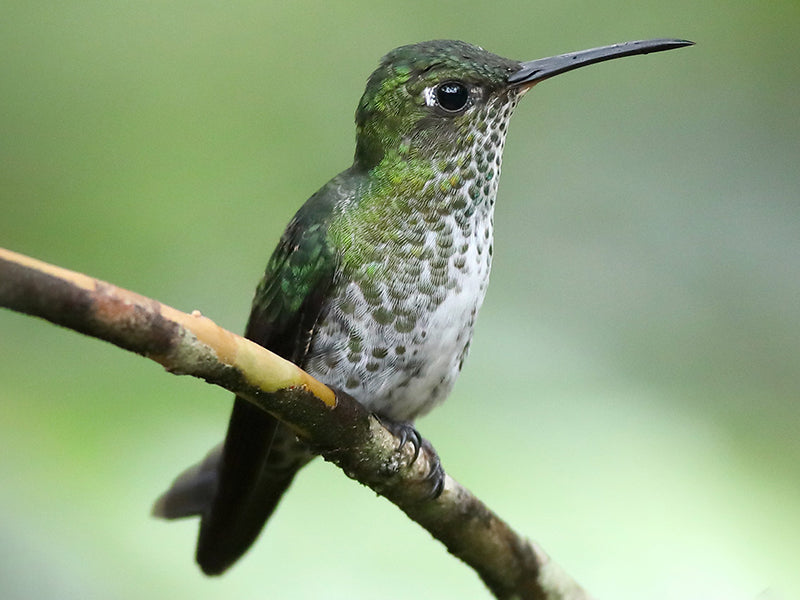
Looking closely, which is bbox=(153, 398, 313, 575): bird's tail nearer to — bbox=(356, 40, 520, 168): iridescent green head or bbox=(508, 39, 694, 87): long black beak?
bbox=(356, 40, 520, 168): iridescent green head

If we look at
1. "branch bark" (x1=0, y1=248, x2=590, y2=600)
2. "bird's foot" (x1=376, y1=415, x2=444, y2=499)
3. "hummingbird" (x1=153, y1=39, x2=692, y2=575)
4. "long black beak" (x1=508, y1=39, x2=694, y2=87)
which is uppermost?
"long black beak" (x1=508, y1=39, x2=694, y2=87)

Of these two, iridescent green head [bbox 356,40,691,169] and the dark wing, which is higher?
iridescent green head [bbox 356,40,691,169]

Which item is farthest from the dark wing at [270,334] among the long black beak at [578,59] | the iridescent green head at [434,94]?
the long black beak at [578,59]

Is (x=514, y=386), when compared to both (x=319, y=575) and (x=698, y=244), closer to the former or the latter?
(x=319, y=575)

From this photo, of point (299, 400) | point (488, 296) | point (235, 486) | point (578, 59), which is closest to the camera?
point (299, 400)

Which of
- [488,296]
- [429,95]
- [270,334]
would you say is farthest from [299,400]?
[488,296]

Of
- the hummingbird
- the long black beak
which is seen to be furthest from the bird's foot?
the long black beak

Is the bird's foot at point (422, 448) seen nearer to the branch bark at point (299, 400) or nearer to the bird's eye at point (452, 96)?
the branch bark at point (299, 400)

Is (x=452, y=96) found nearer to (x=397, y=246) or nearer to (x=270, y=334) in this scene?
(x=397, y=246)
